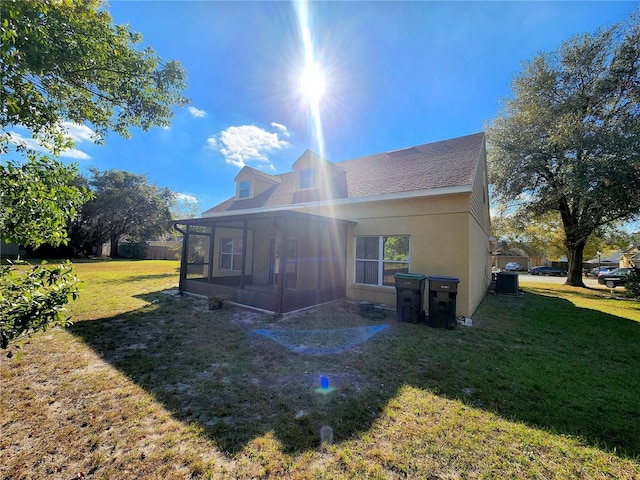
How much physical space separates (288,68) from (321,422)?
9893 millimetres

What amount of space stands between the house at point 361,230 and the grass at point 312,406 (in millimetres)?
2268

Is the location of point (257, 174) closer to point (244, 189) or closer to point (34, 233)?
point (244, 189)

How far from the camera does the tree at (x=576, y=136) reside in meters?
10.4

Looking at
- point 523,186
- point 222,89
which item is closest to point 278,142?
point 222,89

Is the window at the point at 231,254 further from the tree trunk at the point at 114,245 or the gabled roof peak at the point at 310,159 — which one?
the tree trunk at the point at 114,245

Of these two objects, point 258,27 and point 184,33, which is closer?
point 184,33

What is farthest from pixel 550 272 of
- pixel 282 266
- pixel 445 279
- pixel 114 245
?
pixel 114 245

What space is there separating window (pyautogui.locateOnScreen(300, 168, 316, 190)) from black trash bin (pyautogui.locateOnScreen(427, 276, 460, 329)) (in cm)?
681

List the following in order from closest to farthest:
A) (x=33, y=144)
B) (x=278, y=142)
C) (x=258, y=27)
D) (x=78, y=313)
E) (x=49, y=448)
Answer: (x=49, y=448) < (x=33, y=144) < (x=78, y=313) < (x=258, y=27) < (x=278, y=142)

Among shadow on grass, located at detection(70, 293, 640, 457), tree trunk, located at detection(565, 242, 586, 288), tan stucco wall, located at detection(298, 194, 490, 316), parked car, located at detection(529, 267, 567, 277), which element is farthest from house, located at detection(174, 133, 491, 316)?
parked car, located at detection(529, 267, 567, 277)

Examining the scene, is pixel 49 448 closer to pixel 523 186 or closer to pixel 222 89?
pixel 222 89

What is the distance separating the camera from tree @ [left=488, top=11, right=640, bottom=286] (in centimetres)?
1045

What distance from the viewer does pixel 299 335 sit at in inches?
223

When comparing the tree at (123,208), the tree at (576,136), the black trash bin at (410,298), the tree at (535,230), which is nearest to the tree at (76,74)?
the black trash bin at (410,298)
